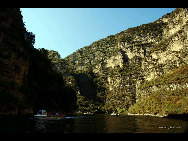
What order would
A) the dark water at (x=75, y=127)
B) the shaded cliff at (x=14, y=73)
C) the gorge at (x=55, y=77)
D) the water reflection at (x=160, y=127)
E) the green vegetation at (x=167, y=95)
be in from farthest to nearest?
1. the green vegetation at (x=167, y=95)
2. the gorge at (x=55, y=77)
3. the shaded cliff at (x=14, y=73)
4. the water reflection at (x=160, y=127)
5. the dark water at (x=75, y=127)

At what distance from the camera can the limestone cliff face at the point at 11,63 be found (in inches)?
1709

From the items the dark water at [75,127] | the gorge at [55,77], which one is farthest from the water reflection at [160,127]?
the gorge at [55,77]

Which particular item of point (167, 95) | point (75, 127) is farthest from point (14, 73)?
point (167, 95)

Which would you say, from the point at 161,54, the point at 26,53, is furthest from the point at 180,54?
the point at 26,53

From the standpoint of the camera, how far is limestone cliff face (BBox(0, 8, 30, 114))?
43.4m

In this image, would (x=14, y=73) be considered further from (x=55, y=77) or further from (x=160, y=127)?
(x=55, y=77)

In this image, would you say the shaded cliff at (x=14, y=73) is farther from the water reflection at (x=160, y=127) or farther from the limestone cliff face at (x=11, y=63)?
the water reflection at (x=160, y=127)

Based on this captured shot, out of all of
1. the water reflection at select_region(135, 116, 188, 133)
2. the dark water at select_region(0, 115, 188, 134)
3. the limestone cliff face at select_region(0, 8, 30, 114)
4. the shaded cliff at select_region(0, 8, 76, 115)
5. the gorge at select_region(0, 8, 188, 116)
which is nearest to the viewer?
the dark water at select_region(0, 115, 188, 134)

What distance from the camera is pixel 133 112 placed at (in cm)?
14862

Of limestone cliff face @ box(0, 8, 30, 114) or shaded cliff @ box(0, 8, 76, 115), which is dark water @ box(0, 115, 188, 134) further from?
shaded cliff @ box(0, 8, 76, 115)

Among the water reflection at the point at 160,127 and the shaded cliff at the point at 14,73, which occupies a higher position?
the shaded cliff at the point at 14,73

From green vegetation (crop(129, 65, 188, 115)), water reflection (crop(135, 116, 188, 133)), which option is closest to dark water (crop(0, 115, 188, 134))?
water reflection (crop(135, 116, 188, 133))
